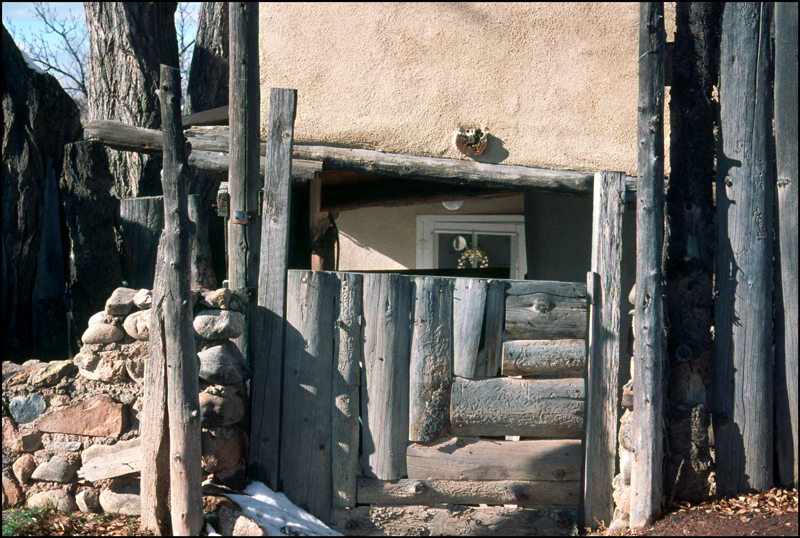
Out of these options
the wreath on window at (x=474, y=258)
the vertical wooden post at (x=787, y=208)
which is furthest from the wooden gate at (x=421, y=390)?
the wreath on window at (x=474, y=258)

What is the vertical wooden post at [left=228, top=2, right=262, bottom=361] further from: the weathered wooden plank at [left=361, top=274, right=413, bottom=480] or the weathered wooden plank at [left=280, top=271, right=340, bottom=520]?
the weathered wooden plank at [left=361, top=274, right=413, bottom=480]

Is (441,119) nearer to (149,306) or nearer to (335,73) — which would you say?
(335,73)

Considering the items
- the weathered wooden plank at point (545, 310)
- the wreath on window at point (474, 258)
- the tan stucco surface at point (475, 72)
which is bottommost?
the weathered wooden plank at point (545, 310)

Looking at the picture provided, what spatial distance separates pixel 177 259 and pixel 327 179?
150 inches

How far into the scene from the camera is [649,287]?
3205 millimetres

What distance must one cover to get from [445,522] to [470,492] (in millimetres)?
214

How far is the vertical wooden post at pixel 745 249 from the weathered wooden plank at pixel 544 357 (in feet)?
2.44

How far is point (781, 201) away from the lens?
3.21 meters

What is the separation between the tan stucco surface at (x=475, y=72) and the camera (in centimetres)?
512

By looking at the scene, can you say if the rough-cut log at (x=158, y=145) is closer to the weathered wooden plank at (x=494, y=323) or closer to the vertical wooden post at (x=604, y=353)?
Answer: the weathered wooden plank at (x=494, y=323)

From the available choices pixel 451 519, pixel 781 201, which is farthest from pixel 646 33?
pixel 451 519

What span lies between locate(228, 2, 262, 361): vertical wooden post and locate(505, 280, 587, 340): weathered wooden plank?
4.94 feet

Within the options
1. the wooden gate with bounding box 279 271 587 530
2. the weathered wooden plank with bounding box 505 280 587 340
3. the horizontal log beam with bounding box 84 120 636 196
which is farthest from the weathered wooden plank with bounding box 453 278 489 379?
the horizontal log beam with bounding box 84 120 636 196

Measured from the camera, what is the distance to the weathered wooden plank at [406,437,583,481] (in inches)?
134
